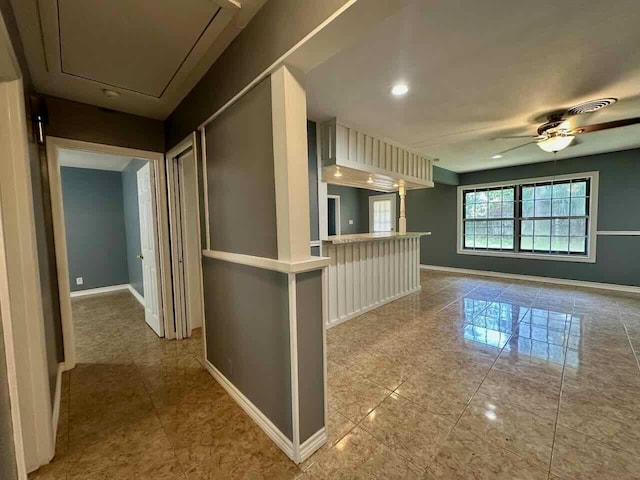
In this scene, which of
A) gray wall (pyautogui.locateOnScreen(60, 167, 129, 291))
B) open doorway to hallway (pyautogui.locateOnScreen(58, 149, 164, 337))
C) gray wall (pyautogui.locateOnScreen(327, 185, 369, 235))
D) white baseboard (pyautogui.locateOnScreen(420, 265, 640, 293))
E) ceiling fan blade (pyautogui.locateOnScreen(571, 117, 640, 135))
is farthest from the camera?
gray wall (pyautogui.locateOnScreen(327, 185, 369, 235))

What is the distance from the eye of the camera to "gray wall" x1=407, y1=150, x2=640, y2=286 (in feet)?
14.2

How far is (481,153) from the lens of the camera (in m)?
4.36

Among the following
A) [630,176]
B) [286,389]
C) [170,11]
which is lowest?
[286,389]

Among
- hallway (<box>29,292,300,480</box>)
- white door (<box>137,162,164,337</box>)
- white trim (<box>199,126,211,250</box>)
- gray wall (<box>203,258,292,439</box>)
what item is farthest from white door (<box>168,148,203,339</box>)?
gray wall (<box>203,258,292,439</box>)

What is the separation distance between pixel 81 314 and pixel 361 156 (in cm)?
446

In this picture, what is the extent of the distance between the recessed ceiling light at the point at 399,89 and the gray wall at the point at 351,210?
5065 millimetres

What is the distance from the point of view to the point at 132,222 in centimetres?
445

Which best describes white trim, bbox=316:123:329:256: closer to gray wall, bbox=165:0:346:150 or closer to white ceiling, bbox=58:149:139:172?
gray wall, bbox=165:0:346:150

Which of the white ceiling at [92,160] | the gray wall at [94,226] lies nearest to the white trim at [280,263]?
the white ceiling at [92,160]

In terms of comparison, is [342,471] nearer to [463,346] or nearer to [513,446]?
[513,446]

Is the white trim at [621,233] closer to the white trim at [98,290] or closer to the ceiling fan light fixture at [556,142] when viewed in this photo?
the ceiling fan light fixture at [556,142]

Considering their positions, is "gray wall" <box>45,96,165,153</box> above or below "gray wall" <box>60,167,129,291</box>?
above

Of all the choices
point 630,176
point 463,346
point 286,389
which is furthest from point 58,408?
point 630,176

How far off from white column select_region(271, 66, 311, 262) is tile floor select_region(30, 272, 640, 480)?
3.71ft
